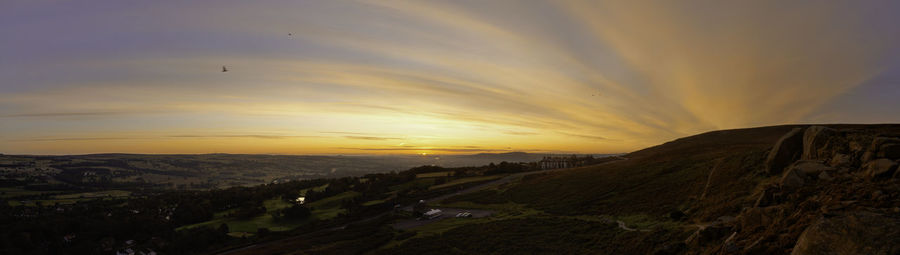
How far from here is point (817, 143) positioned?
21.2 metres

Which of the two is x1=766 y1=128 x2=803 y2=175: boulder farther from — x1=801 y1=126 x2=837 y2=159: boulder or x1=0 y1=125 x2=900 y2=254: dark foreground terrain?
x1=801 y1=126 x2=837 y2=159: boulder

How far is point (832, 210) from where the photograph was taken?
39.5ft

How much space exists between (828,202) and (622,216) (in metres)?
17.2

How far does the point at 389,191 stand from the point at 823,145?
253 feet

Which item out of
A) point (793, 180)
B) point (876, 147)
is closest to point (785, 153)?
point (876, 147)

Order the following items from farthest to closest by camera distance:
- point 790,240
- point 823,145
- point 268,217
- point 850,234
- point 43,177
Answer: point 43,177, point 268,217, point 823,145, point 790,240, point 850,234

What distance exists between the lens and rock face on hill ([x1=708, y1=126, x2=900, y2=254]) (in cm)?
966

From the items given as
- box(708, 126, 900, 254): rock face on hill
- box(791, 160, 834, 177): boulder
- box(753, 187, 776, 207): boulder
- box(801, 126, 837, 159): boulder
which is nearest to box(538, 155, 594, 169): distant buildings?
box(708, 126, 900, 254): rock face on hill

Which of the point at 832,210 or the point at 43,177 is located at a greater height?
the point at 832,210

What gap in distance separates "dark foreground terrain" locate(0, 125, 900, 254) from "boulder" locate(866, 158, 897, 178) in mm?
70

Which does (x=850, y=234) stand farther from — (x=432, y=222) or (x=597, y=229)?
(x=432, y=222)

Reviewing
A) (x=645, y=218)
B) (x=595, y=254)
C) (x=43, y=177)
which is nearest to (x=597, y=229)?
(x=645, y=218)

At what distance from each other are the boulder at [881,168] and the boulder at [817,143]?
463cm

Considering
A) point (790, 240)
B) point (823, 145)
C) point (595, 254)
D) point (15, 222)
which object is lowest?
point (15, 222)
